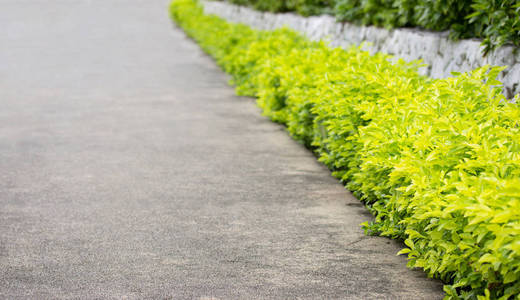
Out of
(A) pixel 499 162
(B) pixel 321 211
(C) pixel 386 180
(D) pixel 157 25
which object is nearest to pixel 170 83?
(B) pixel 321 211

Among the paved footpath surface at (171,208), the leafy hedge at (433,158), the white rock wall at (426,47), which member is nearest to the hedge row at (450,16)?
the white rock wall at (426,47)

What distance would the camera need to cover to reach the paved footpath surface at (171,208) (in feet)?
12.0

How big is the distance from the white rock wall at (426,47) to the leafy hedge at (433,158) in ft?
2.29

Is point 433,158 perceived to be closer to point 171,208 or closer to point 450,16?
point 171,208

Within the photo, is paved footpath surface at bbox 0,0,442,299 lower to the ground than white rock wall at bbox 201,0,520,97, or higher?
lower

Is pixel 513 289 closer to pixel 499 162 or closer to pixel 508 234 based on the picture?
pixel 508 234

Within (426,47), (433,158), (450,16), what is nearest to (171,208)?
(433,158)

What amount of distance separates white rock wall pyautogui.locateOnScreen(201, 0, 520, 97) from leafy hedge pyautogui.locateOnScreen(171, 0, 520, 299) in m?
0.70

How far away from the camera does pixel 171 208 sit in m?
4.96

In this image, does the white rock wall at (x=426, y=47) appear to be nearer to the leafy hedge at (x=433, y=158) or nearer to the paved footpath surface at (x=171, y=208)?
the leafy hedge at (x=433, y=158)

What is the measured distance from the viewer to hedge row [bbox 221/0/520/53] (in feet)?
17.8

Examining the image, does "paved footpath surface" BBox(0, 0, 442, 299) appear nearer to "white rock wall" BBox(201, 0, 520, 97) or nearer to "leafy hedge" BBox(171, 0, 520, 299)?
"leafy hedge" BBox(171, 0, 520, 299)

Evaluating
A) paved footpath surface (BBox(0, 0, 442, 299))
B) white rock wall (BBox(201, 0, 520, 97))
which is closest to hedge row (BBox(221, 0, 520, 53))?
white rock wall (BBox(201, 0, 520, 97))

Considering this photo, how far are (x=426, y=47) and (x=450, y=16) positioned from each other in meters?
0.73
